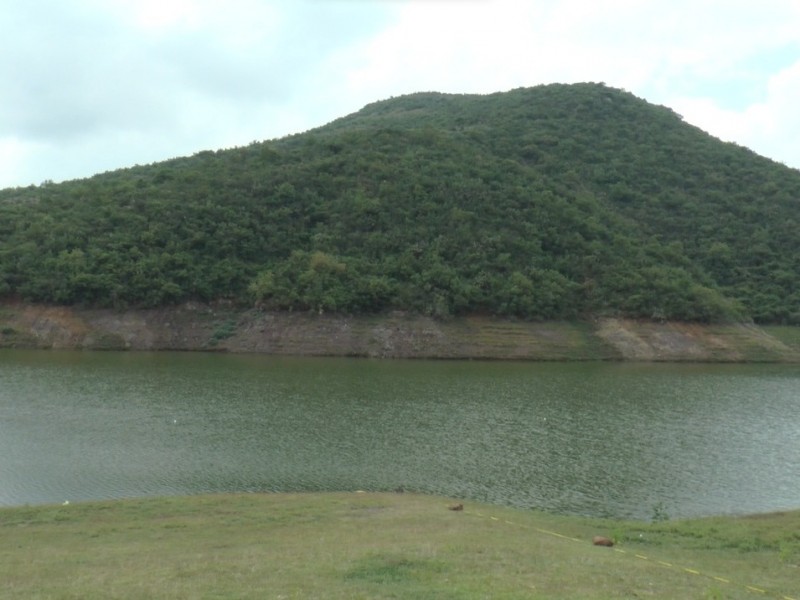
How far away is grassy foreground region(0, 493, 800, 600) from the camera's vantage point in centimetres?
989

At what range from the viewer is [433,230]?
254 feet

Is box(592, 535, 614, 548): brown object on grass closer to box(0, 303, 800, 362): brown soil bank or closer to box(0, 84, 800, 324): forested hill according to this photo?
box(0, 303, 800, 362): brown soil bank

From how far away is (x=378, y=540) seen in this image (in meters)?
13.8

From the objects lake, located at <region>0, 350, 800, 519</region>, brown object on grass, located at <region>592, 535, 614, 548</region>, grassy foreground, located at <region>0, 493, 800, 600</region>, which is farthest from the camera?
lake, located at <region>0, 350, 800, 519</region>

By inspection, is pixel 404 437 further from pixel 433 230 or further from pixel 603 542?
pixel 433 230

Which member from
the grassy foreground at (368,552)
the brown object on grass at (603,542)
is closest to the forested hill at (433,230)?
the grassy foreground at (368,552)

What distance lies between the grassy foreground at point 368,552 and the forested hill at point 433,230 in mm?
46347

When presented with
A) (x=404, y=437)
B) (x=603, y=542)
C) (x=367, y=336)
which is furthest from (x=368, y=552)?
(x=367, y=336)

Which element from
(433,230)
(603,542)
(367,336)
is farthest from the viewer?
(433,230)

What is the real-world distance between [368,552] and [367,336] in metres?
49.8

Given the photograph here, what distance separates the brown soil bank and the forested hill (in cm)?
163

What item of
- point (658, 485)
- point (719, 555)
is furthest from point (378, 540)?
point (658, 485)

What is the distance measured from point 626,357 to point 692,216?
39.1 meters

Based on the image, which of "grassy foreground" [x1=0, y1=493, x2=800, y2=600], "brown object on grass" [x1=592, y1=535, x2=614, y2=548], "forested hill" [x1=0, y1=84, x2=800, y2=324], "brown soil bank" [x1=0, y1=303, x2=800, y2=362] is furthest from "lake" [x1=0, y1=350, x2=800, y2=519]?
"forested hill" [x1=0, y1=84, x2=800, y2=324]
